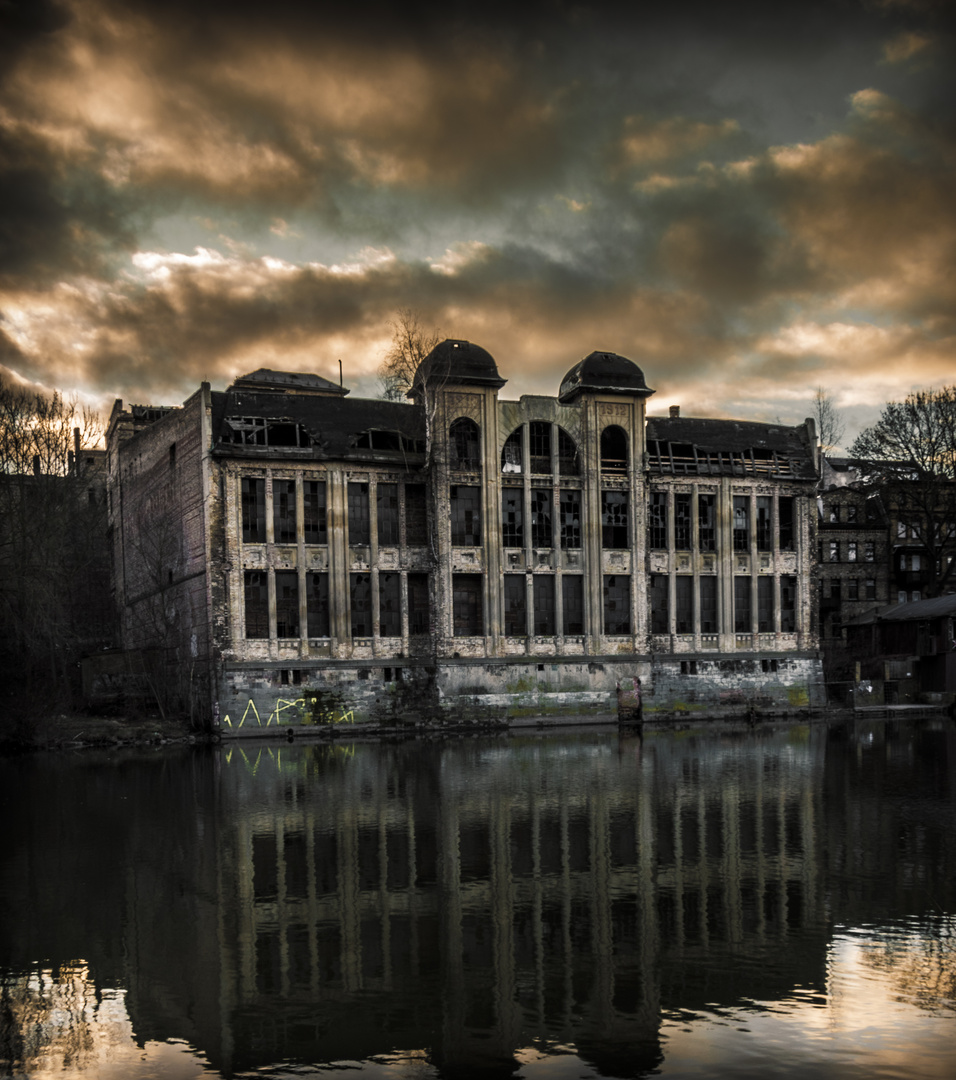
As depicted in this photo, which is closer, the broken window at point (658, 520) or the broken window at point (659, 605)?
the broken window at point (659, 605)

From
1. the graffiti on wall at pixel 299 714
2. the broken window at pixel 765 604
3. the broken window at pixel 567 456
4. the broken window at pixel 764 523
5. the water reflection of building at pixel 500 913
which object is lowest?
the graffiti on wall at pixel 299 714

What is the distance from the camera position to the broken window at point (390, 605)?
4584cm

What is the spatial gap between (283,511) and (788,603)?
27.0m

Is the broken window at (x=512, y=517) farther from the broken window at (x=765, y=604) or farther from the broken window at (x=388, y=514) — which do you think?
the broken window at (x=765, y=604)

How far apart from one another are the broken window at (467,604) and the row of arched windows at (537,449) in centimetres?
521

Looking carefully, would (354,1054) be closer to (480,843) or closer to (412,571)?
(480,843)

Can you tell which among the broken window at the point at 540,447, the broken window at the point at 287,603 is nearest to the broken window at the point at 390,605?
the broken window at the point at 287,603

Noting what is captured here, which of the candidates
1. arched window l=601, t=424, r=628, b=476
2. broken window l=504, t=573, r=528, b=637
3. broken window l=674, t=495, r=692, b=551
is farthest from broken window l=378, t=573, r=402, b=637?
broken window l=674, t=495, r=692, b=551

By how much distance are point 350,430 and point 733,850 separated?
33.2 m

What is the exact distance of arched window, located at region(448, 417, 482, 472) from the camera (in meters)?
46.6

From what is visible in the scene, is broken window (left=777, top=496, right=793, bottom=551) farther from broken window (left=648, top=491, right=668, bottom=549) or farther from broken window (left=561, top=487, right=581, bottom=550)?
broken window (left=561, top=487, right=581, bottom=550)

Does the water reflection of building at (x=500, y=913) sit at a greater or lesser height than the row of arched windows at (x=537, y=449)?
lesser

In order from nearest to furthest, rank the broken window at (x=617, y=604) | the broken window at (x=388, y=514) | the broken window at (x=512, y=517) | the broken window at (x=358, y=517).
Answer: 1. the broken window at (x=358, y=517)
2. the broken window at (x=388, y=514)
3. the broken window at (x=512, y=517)
4. the broken window at (x=617, y=604)

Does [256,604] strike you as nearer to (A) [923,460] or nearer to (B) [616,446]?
(B) [616,446]
